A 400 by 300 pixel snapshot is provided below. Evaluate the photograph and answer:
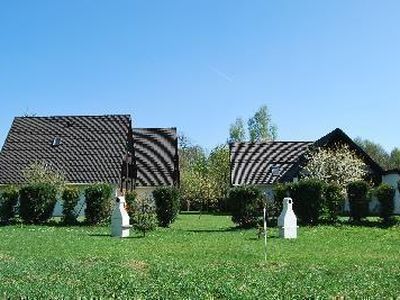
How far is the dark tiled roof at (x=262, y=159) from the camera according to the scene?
52500 mm

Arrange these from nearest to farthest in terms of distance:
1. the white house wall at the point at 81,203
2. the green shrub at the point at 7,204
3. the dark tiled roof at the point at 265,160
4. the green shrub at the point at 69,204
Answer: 1. the green shrub at the point at 69,204
2. the green shrub at the point at 7,204
3. the white house wall at the point at 81,203
4. the dark tiled roof at the point at 265,160

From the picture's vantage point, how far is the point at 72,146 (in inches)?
1812

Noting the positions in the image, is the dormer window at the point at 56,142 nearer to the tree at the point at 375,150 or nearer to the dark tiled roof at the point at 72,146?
the dark tiled roof at the point at 72,146

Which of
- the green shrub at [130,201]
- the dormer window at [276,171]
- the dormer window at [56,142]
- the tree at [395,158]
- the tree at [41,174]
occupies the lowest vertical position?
the green shrub at [130,201]

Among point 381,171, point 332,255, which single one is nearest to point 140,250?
point 332,255

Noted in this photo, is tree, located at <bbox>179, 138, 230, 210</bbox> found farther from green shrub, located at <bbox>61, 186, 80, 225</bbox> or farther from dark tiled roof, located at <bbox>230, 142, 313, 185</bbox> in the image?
green shrub, located at <bbox>61, 186, 80, 225</bbox>

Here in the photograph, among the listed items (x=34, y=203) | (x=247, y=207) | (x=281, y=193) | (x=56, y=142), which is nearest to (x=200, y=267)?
(x=247, y=207)

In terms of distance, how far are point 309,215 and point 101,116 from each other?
24.4 m

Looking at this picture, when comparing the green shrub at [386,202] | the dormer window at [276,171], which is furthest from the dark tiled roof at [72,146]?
the green shrub at [386,202]

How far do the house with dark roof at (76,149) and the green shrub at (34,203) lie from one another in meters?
9.29

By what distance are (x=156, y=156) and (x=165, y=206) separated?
76.9 ft

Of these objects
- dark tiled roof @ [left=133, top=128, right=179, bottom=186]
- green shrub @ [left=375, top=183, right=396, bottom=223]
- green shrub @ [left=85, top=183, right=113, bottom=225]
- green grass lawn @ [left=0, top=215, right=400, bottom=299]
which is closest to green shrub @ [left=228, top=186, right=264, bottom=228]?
green grass lawn @ [left=0, top=215, right=400, bottom=299]

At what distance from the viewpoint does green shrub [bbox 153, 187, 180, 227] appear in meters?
31.3

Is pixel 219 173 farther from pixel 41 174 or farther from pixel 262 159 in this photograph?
pixel 41 174
